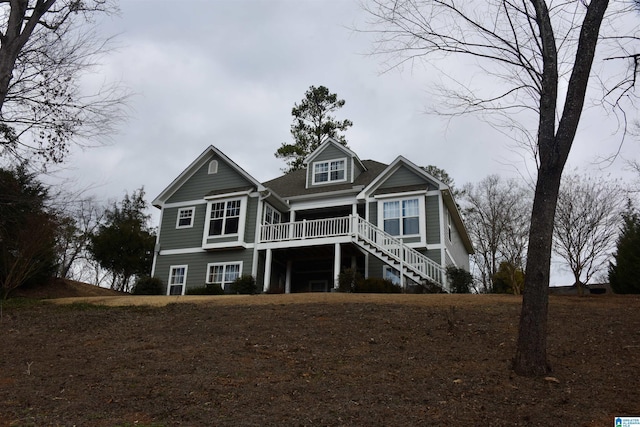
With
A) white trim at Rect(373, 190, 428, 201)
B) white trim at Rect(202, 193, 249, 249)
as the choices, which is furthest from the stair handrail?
white trim at Rect(202, 193, 249, 249)

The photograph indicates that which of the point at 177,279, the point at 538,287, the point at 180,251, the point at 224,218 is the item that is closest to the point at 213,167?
the point at 224,218

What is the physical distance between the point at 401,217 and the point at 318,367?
42.0 feet

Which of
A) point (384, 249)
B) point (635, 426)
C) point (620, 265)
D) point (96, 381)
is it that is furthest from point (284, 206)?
point (635, 426)

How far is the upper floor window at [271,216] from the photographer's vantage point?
72.7 ft

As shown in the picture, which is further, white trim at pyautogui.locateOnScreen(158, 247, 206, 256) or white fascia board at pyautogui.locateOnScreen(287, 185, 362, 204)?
white trim at pyautogui.locateOnScreen(158, 247, 206, 256)

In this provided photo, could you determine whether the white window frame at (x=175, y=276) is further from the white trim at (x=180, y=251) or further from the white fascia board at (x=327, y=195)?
the white fascia board at (x=327, y=195)

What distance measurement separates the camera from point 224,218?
72.4ft

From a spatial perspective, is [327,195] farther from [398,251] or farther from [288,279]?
[398,251]

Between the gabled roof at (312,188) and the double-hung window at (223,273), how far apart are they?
3937 mm

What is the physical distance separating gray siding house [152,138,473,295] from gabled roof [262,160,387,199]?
7 cm

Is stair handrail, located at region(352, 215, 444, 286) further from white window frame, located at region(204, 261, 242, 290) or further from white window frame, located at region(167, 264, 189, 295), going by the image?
white window frame, located at region(167, 264, 189, 295)

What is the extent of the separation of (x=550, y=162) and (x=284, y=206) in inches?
621

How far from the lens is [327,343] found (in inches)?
380

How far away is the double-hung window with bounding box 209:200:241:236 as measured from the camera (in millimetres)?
21844
